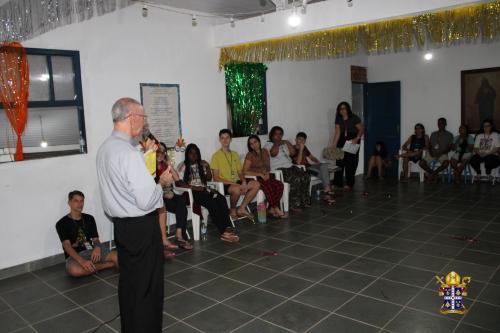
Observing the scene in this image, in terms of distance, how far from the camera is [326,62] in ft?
26.0

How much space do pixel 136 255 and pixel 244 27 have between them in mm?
3796

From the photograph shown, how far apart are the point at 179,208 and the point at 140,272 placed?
240 cm

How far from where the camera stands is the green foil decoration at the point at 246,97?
19.9ft

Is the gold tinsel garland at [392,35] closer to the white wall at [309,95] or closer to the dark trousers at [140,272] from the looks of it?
the white wall at [309,95]

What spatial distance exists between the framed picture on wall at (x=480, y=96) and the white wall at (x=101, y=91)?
16.6 ft

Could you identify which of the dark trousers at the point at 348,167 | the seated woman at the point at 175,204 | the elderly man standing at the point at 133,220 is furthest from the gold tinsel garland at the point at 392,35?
the elderly man standing at the point at 133,220

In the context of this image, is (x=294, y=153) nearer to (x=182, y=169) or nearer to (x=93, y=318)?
(x=182, y=169)

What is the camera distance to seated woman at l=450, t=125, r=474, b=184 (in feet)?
25.0

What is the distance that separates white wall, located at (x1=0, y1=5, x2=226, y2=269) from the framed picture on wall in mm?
5058

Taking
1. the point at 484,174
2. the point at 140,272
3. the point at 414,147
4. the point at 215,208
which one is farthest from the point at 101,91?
the point at 484,174

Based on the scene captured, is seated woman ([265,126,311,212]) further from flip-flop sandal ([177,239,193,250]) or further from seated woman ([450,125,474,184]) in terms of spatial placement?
seated woman ([450,125,474,184])

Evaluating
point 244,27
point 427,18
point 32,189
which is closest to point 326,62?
point 244,27

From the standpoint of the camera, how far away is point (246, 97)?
20.5 feet

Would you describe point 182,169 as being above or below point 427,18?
below
